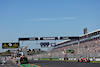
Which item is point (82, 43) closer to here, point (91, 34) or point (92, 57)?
point (91, 34)

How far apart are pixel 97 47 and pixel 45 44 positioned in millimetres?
14742

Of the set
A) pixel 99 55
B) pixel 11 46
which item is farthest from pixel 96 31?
pixel 11 46

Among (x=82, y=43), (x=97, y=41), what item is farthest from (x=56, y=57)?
(x=97, y=41)

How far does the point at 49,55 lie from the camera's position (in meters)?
84.6

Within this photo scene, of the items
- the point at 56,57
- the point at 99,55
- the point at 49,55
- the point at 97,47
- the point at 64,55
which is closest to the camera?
the point at 99,55

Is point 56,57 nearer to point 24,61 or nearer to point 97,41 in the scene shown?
point 97,41

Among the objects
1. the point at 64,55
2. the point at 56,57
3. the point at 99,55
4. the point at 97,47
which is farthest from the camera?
the point at 56,57

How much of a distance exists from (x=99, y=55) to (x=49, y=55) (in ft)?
136

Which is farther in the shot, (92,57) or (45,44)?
(45,44)

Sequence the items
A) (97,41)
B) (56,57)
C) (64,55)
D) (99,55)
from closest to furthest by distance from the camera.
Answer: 1. (99,55)
2. (97,41)
3. (64,55)
4. (56,57)

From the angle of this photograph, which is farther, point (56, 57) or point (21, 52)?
point (56, 57)

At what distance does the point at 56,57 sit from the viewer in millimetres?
76250

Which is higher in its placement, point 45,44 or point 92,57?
point 45,44

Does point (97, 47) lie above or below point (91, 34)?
below
